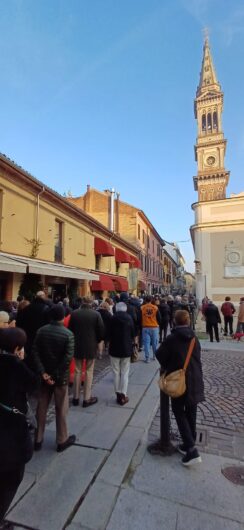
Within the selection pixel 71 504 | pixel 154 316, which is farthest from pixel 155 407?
pixel 154 316

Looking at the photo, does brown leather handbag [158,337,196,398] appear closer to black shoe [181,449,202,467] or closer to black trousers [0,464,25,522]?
black shoe [181,449,202,467]

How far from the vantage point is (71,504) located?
2.39 meters

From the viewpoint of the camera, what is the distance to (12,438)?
1.91 m

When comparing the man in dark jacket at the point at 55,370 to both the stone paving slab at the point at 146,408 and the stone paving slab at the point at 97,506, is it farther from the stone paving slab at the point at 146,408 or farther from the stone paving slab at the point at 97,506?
the stone paving slab at the point at 146,408

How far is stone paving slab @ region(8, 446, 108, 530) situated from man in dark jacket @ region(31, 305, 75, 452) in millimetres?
269

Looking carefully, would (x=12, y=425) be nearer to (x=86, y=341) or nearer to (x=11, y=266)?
(x=86, y=341)

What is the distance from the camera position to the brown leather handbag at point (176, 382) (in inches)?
119

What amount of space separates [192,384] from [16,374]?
1.95m

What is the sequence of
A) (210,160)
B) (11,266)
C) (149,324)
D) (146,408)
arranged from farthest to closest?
(210,160) → (11,266) → (149,324) → (146,408)

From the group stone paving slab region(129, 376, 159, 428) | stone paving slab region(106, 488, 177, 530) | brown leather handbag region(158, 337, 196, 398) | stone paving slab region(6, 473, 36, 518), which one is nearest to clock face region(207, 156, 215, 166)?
stone paving slab region(129, 376, 159, 428)

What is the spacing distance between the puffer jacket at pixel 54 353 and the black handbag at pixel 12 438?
123 centimetres

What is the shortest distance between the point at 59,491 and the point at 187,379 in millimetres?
1604

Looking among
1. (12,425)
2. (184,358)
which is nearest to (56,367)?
(12,425)

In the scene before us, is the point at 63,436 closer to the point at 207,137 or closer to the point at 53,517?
the point at 53,517
